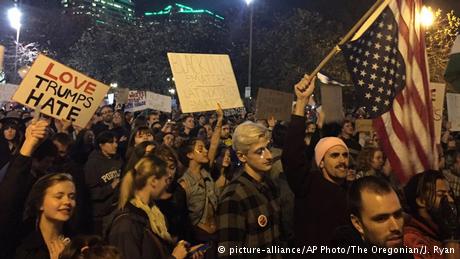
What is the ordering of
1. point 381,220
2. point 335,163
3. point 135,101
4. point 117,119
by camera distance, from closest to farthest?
point 381,220 → point 335,163 → point 117,119 → point 135,101

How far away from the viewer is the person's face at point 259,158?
3.64m

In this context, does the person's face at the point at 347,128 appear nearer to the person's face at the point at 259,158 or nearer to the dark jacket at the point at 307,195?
the dark jacket at the point at 307,195

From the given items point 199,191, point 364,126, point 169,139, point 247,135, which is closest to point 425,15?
point 364,126

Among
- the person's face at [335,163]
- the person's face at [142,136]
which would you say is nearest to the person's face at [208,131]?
the person's face at [142,136]

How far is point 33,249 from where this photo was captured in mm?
3250

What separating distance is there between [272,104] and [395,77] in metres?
3.30

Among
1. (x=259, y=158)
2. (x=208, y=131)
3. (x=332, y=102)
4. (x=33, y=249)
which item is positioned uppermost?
(x=332, y=102)

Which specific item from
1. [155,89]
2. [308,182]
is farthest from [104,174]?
[155,89]

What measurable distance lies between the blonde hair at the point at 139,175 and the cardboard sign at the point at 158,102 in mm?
10266

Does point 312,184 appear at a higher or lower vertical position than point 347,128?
lower

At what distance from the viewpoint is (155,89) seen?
31703mm

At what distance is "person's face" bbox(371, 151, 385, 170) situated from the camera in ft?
19.2

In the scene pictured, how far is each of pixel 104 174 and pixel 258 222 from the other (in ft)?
9.27

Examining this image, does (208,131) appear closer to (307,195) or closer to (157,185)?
(307,195)
